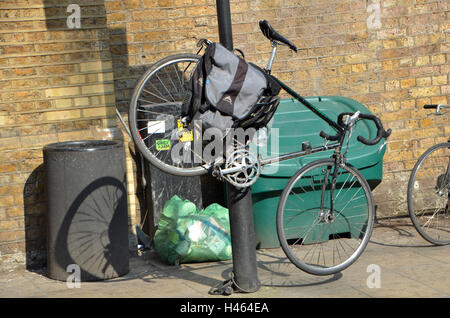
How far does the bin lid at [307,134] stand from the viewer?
19.2ft

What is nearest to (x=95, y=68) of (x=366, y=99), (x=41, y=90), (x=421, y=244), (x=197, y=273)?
(x=41, y=90)

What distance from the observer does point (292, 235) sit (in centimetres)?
592

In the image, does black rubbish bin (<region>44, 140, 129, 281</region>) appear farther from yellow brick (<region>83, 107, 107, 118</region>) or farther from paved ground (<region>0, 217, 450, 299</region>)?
yellow brick (<region>83, 107, 107, 118</region>)

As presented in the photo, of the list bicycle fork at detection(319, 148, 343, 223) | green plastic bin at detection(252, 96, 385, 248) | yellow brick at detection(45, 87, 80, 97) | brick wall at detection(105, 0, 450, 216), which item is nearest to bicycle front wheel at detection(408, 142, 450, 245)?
brick wall at detection(105, 0, 450, 216)

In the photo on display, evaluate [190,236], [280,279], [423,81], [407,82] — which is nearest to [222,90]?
[280,279]

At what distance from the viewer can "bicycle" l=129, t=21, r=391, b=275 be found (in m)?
4.66

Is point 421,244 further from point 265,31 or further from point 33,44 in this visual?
point 33,44

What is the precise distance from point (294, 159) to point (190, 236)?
1131 mm

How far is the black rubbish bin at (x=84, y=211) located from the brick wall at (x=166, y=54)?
49 cm

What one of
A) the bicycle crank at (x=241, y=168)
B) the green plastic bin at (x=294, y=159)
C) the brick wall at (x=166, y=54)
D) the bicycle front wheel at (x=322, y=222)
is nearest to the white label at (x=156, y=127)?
the brick wall at (x=166, y=54)

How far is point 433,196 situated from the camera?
706 cm

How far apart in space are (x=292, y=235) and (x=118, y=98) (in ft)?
6.93

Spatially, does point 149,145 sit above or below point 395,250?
above

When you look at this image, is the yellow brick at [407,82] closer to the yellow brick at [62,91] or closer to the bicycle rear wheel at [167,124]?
the bicycle rear wheel at [167,124]
